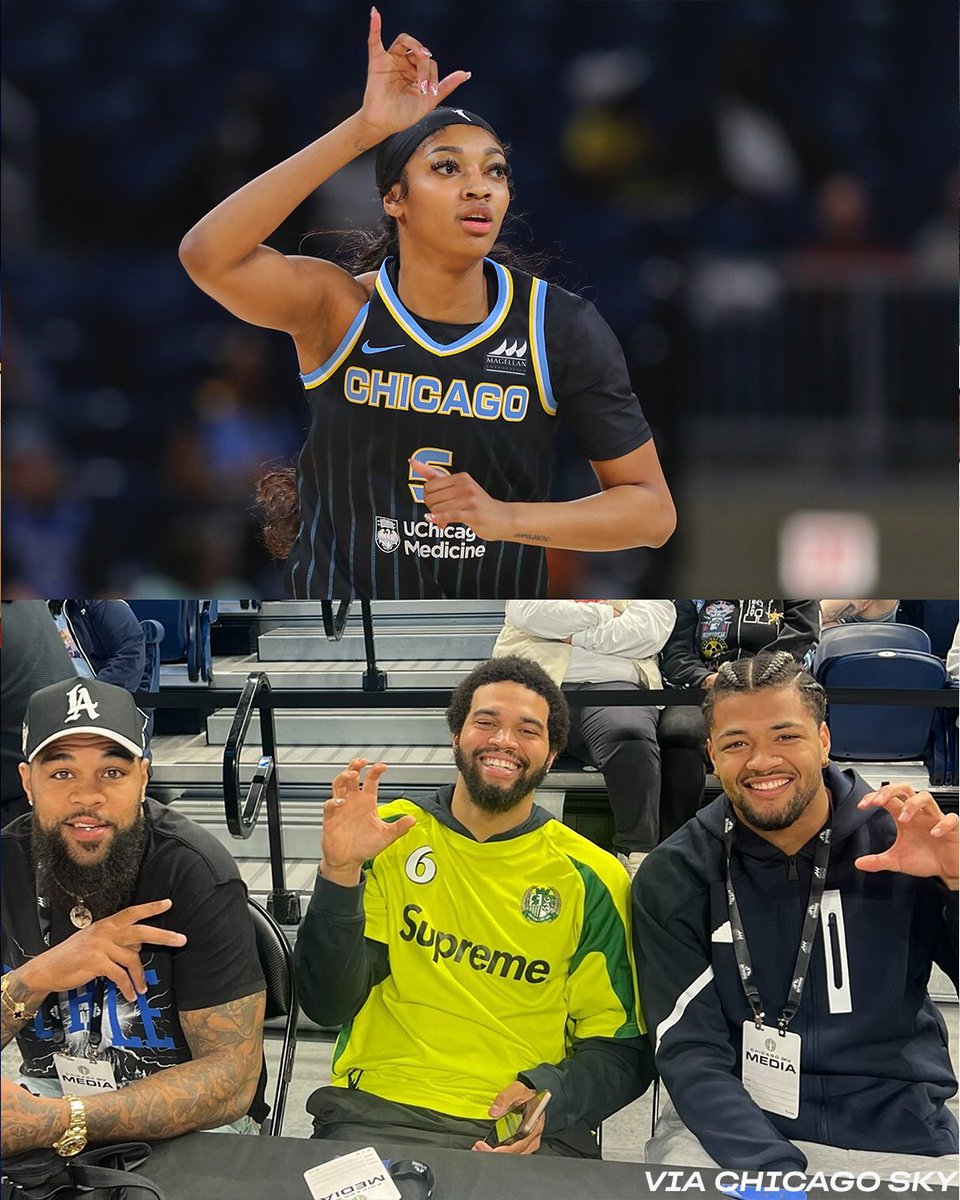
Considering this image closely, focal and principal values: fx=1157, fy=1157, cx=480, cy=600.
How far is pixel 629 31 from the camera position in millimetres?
1880

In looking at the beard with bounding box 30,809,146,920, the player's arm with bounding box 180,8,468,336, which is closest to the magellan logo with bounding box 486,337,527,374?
the player's arm with bounding box 180,8,468,336

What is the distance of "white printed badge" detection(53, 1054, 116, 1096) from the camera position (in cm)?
199

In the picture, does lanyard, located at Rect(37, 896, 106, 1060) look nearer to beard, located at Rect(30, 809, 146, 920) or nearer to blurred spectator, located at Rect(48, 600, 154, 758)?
beard, located at Rect(30, 809, 146, 920)

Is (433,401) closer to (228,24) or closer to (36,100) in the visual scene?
(228,24)

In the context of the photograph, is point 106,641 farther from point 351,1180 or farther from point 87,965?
point 351,1180

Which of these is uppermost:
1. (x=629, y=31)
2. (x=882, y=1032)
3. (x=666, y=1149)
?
(x=629, y=31)

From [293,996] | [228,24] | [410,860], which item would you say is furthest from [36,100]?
[293,996]

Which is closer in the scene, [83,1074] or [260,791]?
[83,1074]

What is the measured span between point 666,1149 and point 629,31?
1838 millimetres

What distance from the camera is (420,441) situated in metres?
1.99

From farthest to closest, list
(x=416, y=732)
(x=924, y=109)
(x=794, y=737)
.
A: 1. (x=416, y=732)
2. (x=794, y=737)
3. (x=924, y=109)

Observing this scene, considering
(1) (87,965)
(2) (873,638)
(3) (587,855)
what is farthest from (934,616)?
(1) (87,965)

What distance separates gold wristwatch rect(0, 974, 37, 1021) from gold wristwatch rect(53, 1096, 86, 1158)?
21 centimetres

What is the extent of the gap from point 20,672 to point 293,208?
3.18 ft
